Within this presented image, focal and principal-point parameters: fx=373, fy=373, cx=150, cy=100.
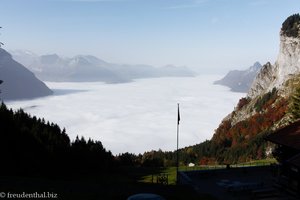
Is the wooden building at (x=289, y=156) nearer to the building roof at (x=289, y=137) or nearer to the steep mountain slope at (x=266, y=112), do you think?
the building roof at (x=289, y=137)

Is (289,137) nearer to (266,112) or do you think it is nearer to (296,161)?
(296,161)

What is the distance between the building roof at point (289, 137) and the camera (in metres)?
32.9

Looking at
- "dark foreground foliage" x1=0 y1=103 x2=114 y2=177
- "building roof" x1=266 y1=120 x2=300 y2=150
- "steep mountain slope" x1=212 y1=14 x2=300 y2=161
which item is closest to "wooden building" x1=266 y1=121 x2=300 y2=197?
"building roof" x1=266 y1=120 x2=300 y2=150

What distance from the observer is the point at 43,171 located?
51500mm

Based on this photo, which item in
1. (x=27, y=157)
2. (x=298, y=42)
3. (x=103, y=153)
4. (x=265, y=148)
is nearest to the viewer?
(x=27, y=157)

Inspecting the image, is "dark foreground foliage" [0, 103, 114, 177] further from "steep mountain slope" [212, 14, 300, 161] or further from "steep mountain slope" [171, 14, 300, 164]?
"steep mountain slope" [212, 14, 300, 161]

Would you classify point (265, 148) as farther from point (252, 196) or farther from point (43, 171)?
point (252, 196)

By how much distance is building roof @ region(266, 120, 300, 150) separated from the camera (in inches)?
1294

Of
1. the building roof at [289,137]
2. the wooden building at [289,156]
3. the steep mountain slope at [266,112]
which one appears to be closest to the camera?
the wooden building at [289,156]

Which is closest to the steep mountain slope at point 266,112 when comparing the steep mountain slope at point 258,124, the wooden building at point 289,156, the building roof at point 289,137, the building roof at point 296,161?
the steep mountain slope at point 258,124

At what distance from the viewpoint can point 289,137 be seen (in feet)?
113

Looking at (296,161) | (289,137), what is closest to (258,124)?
(289,137)

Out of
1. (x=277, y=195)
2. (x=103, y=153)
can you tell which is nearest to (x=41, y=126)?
(x=103, y=153)

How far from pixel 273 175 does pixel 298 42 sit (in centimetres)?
17644
